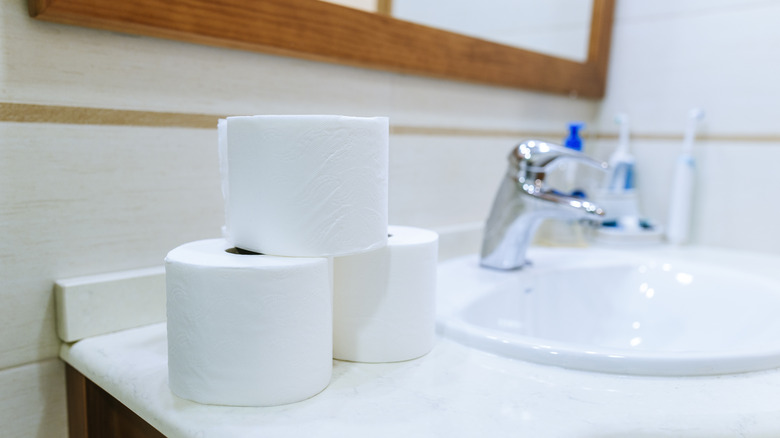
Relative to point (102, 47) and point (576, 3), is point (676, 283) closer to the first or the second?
point (576, 3)

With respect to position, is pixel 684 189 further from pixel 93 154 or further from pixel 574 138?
pixel 93 154

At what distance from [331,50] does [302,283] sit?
0.36m

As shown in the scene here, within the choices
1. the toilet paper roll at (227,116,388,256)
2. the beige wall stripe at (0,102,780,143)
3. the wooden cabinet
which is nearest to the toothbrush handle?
the beige wall stripe at (0,102,780,143)

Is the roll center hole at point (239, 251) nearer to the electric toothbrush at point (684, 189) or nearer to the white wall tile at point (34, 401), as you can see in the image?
the white wall tile at point (34, 401)

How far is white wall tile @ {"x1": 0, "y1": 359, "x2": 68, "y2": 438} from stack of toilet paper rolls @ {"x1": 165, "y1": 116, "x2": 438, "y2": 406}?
0.61 ft

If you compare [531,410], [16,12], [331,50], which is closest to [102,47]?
[16,12]

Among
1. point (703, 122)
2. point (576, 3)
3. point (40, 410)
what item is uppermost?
point (576, 3)

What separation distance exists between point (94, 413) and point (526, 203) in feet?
1.76

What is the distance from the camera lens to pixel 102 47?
511 mm

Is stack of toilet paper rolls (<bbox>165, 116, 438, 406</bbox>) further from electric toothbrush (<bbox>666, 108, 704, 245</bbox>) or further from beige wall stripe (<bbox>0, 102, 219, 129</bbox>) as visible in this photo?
electric toothbrush (<bbox>666, 108, 704, 245</bbox>)

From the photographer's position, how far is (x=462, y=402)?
1.37 ft

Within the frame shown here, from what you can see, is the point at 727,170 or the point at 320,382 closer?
the point at 320,382

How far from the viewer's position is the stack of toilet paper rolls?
0.39 metres

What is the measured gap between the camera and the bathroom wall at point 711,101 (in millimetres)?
942
